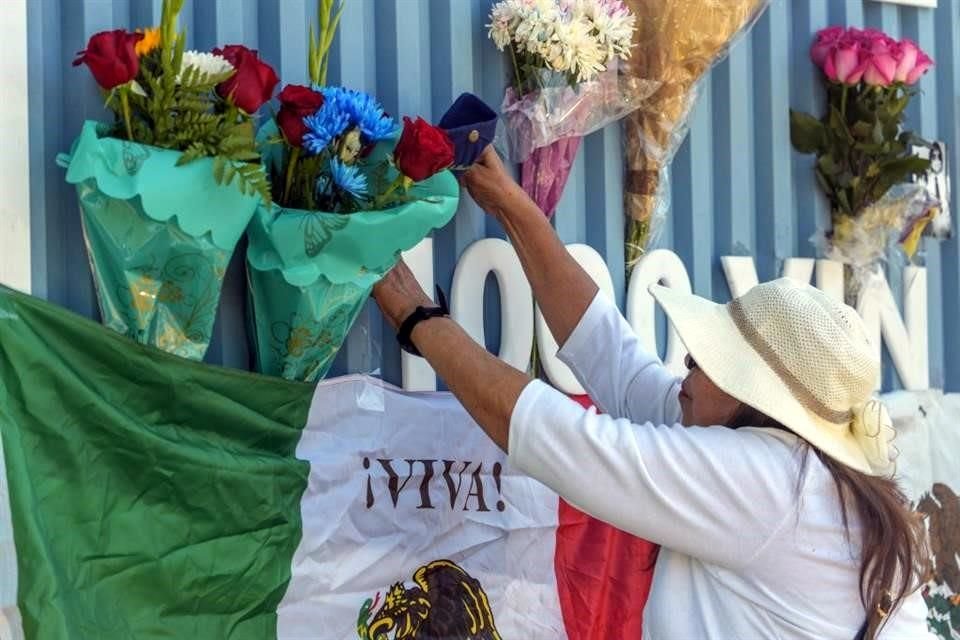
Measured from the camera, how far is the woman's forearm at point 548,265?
244 cm

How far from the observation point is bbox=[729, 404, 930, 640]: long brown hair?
1.99 metres

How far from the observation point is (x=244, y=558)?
215 centimetres

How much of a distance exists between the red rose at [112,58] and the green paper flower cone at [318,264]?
0.93 feet

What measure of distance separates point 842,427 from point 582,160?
3.07 feet

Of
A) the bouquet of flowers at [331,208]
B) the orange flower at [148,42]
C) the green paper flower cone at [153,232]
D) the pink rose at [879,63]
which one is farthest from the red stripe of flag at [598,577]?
the orange flower at [148,42]

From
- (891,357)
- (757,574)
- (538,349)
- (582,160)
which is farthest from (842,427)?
(891,357)

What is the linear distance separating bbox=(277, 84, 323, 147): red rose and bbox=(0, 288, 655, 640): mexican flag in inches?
15.3

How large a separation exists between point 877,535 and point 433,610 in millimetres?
833

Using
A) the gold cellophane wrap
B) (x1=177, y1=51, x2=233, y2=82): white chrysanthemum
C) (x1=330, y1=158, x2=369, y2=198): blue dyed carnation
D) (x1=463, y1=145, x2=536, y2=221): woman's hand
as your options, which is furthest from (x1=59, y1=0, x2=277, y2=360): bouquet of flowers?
the gold cellophane wrap

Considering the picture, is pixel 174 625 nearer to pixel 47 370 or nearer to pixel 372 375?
pixel 47 370

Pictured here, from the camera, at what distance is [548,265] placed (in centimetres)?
245

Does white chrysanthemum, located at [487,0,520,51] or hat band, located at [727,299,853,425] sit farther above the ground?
white chrysanthemum, located at [487,0,520,51]

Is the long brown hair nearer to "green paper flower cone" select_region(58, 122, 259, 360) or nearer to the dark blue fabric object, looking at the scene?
the dark blue fabric object

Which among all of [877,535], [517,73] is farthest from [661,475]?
[517,73]
